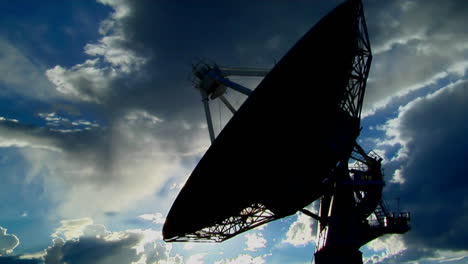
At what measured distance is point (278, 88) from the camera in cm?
1520

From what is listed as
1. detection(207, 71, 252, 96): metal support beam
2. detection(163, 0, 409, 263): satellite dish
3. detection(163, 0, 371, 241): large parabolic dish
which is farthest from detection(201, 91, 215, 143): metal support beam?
detection(163, 0, 371, 241): large parabolic dish

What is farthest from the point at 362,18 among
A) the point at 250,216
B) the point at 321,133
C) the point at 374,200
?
the point at 250,216

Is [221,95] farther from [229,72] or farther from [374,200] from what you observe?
[374,200]

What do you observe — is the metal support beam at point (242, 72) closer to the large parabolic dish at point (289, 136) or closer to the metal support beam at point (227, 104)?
the metal support beam at point (227, 104)

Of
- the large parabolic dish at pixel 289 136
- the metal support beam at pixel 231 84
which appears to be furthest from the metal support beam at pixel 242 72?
the large parabolic dish at pixel 289 136

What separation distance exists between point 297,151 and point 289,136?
1.50 metres

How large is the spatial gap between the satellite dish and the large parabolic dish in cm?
6

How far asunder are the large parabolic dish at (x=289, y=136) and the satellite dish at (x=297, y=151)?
0.19 feet

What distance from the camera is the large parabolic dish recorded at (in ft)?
50.9

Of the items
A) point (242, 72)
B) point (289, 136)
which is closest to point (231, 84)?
point (242, 72)

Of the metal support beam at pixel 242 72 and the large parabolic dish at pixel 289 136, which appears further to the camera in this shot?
the metal support beam at pixel 242 72

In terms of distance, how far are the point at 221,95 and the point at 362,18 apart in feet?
39.4

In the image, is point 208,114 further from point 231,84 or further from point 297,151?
point 297,151

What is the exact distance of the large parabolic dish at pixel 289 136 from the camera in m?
15.5
